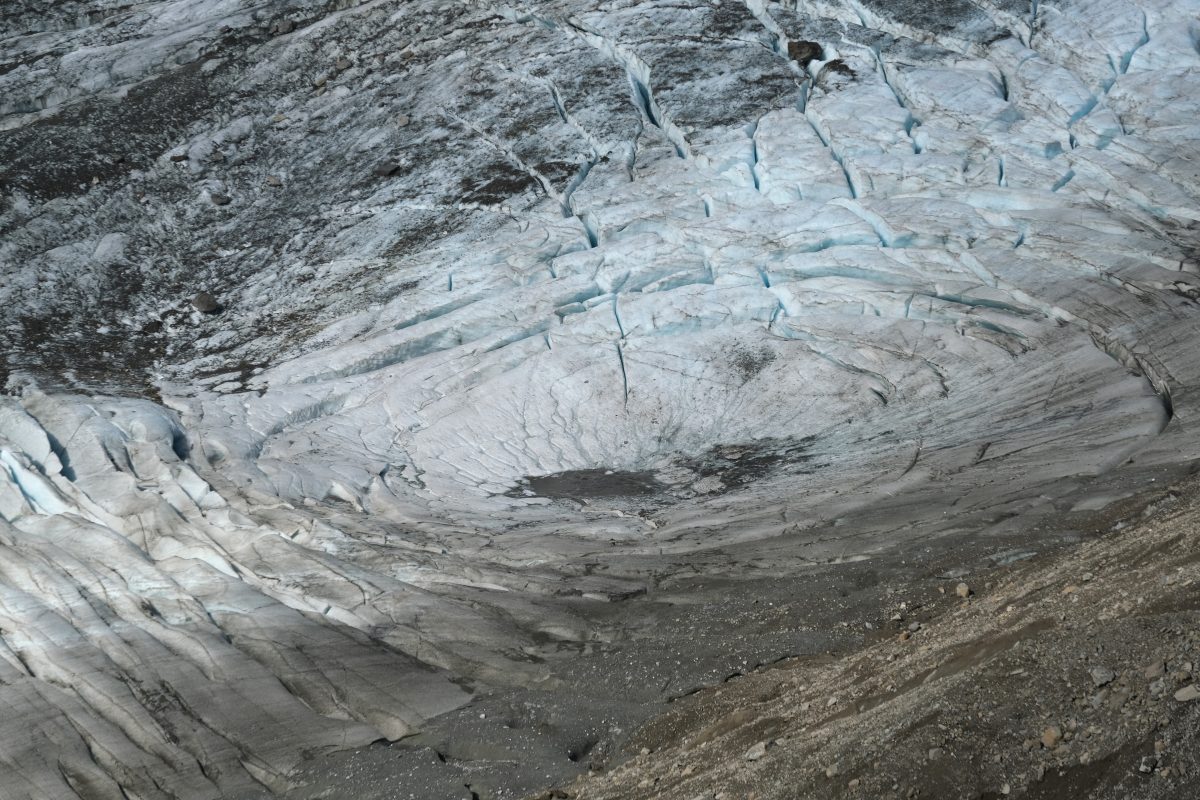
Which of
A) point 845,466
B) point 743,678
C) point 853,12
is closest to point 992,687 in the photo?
point 743,678

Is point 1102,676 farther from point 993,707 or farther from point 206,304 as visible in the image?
point 206,304

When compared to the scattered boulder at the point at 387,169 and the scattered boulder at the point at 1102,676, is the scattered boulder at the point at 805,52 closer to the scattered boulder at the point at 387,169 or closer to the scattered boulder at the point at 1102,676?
the scattered boulder at the point at 387,169

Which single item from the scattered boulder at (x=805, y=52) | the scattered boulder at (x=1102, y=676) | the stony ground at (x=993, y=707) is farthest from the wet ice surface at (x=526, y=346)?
the scattered boulder at (x=1102, y=676)

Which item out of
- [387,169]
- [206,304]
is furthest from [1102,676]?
[387,169]

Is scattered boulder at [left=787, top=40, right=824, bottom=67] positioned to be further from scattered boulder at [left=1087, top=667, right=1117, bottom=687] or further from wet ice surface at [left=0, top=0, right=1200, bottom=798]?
scattered boulder at [left=1087, top=667, right=1117, bottom=687]

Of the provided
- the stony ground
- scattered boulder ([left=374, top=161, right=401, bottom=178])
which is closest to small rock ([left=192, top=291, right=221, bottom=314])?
scattered boulder ([left=374, top=161, right=401, bottom=178])

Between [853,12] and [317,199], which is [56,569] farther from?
[853,12]
